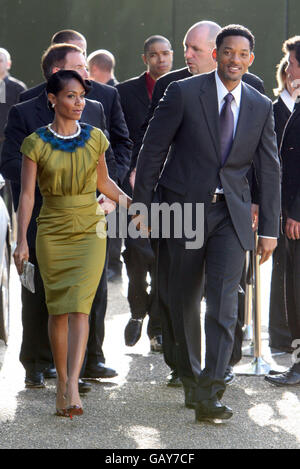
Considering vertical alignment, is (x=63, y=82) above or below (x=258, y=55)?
below

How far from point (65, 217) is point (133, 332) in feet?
7.73

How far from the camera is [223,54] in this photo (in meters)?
6.20

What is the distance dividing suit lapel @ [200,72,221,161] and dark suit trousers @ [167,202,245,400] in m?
0.37

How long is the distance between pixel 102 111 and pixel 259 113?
4.13 feet

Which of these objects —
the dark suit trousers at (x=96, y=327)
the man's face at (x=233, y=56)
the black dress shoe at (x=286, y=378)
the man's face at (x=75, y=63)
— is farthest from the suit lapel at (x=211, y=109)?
the black dress shoe at (x=286, y=378)

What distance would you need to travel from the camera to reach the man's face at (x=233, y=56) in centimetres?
616

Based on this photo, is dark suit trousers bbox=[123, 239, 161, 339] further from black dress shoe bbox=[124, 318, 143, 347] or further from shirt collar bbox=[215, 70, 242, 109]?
shirt collar bbox=[215, 70, 242, 109]

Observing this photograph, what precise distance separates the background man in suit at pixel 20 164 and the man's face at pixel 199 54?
0.85 metres

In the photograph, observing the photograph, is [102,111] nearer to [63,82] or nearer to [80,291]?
[63,82]

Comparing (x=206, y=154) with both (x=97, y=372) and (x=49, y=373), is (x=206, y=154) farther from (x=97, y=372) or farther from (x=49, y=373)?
(x=49, y=373)

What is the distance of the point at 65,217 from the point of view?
Answer: 630 cm

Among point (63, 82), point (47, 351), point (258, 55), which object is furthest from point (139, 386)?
point (258, 55)

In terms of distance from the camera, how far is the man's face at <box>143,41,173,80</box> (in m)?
9.71

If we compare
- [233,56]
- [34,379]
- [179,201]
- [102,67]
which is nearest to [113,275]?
[102,67]
